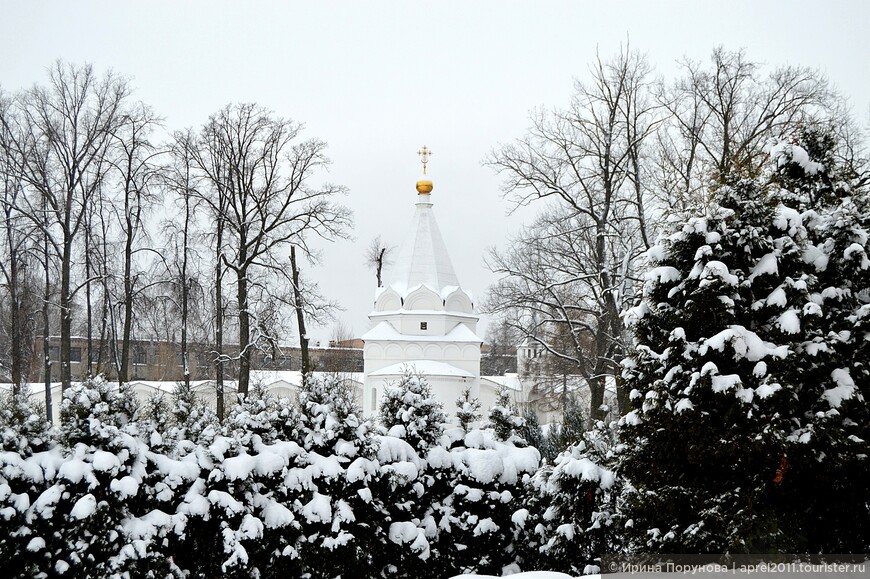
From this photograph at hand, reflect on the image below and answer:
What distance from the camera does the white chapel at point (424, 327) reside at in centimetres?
2708

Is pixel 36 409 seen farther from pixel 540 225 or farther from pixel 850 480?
pixel 540 225

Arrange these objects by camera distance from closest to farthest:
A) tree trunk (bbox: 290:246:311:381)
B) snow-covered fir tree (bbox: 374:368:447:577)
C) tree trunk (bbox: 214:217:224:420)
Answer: snow-covered fir tree (bbox: 374:368:447:577) → tree trunk (bbox: 214:217:224:420) → tree trunk (bbox: 290:246:311:381)

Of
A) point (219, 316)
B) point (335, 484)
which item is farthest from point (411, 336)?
point (335, 484)

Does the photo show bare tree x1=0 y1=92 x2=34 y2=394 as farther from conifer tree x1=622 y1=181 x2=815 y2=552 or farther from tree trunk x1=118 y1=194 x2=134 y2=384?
conifer tree x1=622 y1=181 x2=815 y2=552

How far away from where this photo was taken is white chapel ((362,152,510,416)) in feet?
88.8

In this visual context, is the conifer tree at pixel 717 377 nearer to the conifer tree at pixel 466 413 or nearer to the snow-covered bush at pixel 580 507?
the snow-covered bush at pixel 580 507

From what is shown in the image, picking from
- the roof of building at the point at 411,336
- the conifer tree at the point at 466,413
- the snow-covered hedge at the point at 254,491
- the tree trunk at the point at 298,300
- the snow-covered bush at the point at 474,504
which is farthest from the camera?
the roof of building at the point at 411,336

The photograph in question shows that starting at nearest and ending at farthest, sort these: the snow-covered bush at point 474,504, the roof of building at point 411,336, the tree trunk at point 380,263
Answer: the snow-covered bush at point 474,504 < the roof of building at point 411,336 < the tree trunk at point 380,263

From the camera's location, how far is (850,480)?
25.3ft

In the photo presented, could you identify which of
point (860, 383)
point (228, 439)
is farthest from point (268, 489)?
point (860, 383)

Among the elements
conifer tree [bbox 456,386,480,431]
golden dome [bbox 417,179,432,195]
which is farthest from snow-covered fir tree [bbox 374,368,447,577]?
golden dome [bbox 417,179,432,195]

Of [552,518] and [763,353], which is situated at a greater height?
[763,353]

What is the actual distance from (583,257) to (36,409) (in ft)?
56.9

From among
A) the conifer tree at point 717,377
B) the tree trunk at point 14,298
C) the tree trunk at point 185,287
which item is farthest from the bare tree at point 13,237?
the conifer tree at point 717,377
